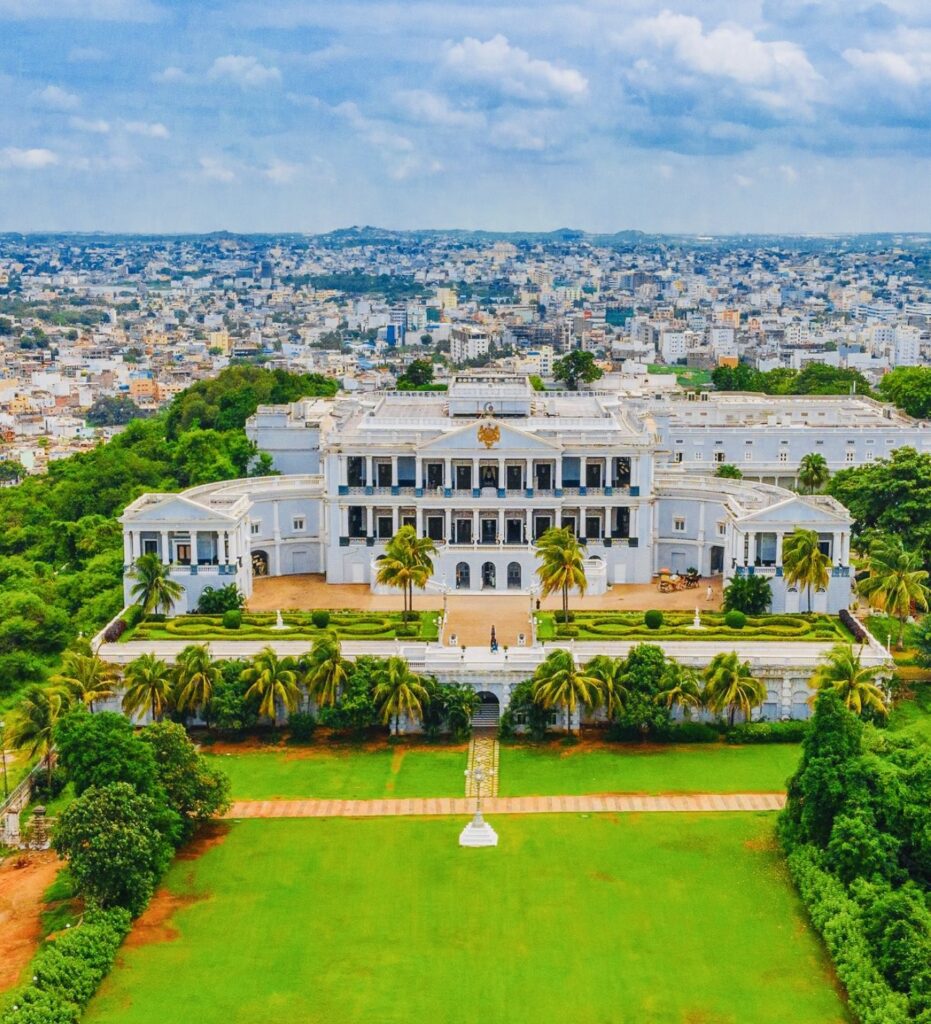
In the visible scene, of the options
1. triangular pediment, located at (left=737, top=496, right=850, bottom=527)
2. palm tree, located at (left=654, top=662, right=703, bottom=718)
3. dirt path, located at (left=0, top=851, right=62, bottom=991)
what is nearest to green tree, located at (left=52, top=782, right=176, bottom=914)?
dirt path, located at (left=0, top=851, right=62, bottom=991)

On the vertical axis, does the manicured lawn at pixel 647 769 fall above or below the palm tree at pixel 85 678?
below

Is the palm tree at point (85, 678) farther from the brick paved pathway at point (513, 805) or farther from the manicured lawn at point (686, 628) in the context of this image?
the manicured lawn at point (686, 628)

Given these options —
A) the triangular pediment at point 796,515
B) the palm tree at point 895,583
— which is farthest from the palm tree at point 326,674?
the palm tree at point 895,583

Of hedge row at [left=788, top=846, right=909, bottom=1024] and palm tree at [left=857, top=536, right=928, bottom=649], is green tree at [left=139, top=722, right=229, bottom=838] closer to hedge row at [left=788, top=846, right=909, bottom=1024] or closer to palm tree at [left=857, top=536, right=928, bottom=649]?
hedge row at [left=788, top=846, right=909, bottom=1024]

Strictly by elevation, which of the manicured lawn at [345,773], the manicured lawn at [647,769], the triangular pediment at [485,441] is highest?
the triangular pediment at [485,441]

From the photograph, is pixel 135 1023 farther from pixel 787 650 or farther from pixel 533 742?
pixel 787 650

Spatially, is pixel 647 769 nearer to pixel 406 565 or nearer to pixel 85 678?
pixel 406 565
